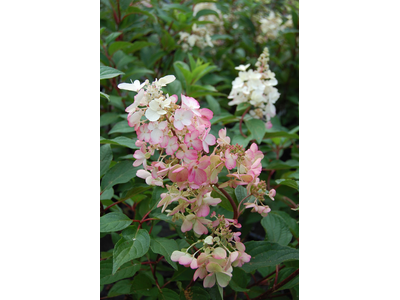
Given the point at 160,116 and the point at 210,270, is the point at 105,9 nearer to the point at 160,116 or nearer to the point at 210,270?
the point at 160,116

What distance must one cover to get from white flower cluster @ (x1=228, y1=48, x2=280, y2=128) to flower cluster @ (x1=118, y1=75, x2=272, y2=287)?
0.55m

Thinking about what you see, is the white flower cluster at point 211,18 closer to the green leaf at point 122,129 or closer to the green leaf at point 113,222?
the green leaf at point 122,129

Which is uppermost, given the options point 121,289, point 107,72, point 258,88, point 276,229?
point 107,72

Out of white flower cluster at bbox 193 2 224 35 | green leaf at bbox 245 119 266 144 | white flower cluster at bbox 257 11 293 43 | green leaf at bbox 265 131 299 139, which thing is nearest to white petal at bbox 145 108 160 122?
green leaf at bbox 245 119 266 144

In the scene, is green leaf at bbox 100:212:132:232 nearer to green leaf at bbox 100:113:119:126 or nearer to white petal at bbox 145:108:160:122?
white petal at bbox 145:108:160:122

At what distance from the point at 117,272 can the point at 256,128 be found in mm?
719

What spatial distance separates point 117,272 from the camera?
3.01 ft

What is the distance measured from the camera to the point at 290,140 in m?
1.58

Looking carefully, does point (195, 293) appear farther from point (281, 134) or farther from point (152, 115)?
point (281, 134)

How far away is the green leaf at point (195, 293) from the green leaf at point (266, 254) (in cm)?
13

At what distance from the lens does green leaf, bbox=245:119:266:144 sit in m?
1.20

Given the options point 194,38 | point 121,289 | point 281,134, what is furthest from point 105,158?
point 194,38

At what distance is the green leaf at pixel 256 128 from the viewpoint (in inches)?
47.4

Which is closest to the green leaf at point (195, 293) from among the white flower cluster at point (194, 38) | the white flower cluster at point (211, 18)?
the white flower cluster at point (194, 38)
